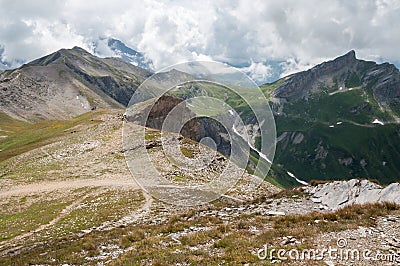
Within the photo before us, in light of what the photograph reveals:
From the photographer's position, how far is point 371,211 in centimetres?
1997

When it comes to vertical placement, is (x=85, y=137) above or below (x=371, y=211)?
above

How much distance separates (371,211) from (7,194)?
4351 cm

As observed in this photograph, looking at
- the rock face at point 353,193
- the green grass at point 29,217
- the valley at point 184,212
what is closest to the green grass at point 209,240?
the valley at point 184,212

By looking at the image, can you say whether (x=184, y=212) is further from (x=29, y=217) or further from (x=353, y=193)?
(x=29, y=217)

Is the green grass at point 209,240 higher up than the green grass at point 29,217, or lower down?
higher up

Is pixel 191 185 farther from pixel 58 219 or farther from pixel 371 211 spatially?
pixel 371 211

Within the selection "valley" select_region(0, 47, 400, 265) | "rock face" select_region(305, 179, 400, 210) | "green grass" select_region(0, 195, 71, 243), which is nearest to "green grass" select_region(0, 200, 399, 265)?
"valley" select_region(0, 47, 400, 265)

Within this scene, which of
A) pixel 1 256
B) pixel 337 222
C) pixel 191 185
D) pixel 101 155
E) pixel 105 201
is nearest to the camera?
pixel 337 222

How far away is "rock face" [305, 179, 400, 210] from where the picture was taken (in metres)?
24.0

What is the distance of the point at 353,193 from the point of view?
27641 millimetres

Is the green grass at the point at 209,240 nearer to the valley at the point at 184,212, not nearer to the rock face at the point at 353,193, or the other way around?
the valley at the point at 184,212

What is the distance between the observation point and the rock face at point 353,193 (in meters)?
24.0

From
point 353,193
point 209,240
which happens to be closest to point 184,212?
point 209,240

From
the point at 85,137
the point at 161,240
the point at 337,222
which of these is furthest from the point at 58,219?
the point at 85,137
